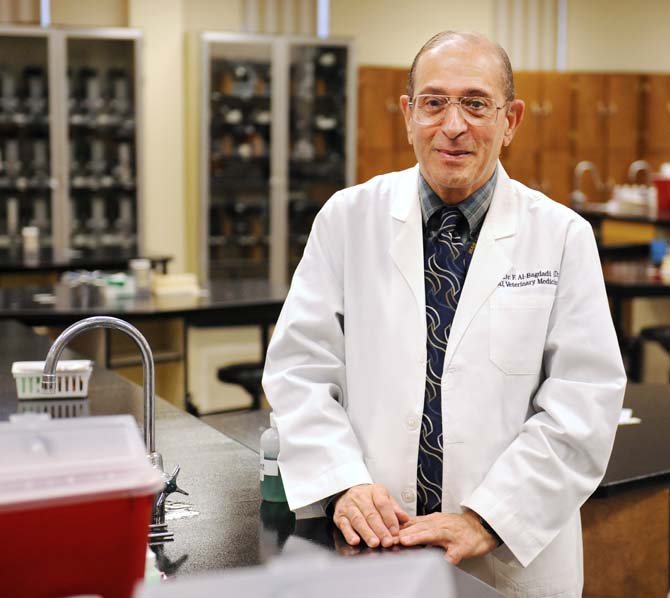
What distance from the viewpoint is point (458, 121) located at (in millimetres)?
1743

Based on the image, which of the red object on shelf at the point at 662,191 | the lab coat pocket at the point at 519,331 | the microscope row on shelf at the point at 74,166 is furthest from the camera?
the red object on shelf at the point at 662,191

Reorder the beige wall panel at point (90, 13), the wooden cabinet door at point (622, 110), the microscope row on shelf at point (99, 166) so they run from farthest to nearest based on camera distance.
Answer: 1. the wooden cabinet door at point (622, 110)
2. the beige wall panel at point (90, 13)
3. the microscope row on shelf at point (99, 166)

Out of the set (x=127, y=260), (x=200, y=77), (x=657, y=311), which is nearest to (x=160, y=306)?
(x=127, y=260)

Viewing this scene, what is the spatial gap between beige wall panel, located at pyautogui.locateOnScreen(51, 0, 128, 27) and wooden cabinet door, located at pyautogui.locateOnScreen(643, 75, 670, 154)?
16.6 feet

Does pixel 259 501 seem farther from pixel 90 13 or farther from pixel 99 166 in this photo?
pixel 90 13

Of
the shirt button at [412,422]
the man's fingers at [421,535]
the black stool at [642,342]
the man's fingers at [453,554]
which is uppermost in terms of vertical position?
the shirt button at [412,422]

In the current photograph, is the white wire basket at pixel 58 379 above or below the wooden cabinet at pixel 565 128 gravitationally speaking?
below

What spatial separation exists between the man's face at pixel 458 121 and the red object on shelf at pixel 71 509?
0.84 metres

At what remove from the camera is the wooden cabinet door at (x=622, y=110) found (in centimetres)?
988

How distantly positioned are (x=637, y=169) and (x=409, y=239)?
8.59m

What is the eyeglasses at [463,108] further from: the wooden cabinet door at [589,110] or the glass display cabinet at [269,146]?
the wooden cabinet door at [589,110]

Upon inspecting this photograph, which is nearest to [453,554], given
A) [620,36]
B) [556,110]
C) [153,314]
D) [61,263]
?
[153,314]

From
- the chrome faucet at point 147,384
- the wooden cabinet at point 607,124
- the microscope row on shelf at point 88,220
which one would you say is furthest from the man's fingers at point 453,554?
the wooden cabinet at point 607,124

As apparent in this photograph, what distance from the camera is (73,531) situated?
1136 mm
